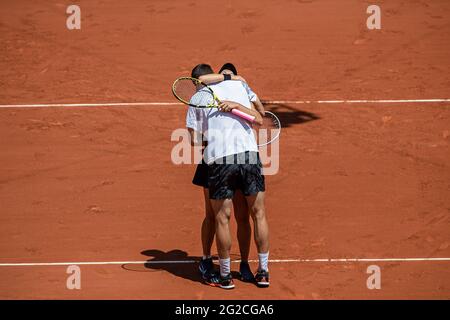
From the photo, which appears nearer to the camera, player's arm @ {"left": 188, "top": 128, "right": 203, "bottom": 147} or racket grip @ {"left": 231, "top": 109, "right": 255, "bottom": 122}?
racket grip @ {"left": 231, "top": 109, "right": 255, "bottom": 122}

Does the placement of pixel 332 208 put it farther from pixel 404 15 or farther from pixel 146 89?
pixel 404 15

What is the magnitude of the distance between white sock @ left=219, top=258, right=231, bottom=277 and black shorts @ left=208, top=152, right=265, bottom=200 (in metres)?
0.65

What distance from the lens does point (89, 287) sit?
33.8ft

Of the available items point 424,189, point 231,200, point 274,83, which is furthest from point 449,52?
point 231,200

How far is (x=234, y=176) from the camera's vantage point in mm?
9789

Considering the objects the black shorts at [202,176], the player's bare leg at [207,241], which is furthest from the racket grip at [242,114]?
the player's bare leg at [207,241]

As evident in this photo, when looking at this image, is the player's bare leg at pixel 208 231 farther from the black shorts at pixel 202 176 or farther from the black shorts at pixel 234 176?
the black shorts at pixel 234 176

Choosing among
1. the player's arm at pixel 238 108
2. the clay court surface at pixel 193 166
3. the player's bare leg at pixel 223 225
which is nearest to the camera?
the player's arm at pixel 238 108

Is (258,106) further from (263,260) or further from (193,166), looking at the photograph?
(193,166)

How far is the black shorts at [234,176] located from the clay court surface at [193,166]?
1037 mm

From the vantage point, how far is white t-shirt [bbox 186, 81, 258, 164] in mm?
9789

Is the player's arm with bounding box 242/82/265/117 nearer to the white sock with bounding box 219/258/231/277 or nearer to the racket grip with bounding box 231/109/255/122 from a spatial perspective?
the racket grip with bounding box 231/109/255/122

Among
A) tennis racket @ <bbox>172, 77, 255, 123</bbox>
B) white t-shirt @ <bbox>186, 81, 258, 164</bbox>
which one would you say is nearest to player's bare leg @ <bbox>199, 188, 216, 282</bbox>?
white t-shirt @ <bbox>186, 81, 258, 164</bbox>

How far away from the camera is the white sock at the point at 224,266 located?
1001 cm
